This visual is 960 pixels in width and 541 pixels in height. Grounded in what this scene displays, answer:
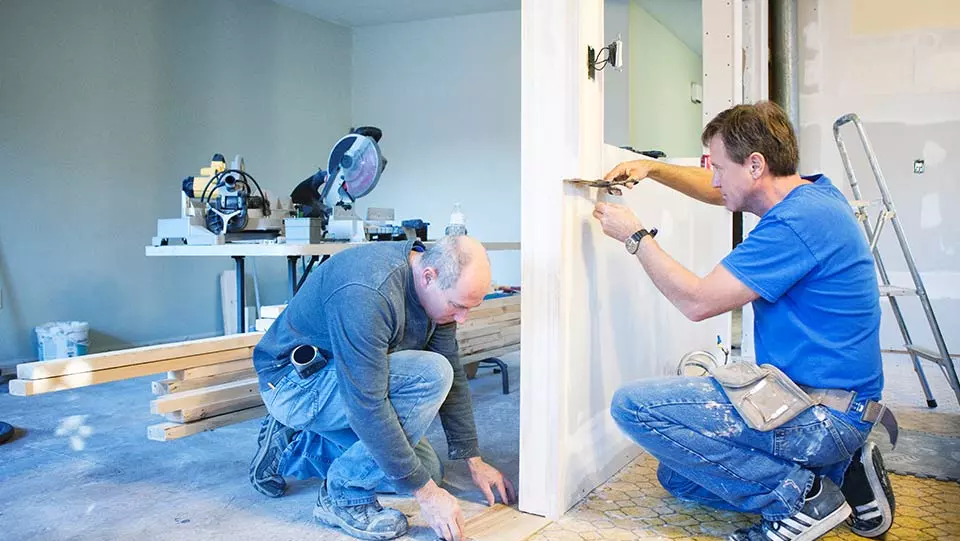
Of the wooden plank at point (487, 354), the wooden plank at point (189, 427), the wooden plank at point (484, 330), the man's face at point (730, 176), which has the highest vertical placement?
the man's face at point (730, 176)

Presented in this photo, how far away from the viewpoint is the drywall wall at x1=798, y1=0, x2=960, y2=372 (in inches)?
176

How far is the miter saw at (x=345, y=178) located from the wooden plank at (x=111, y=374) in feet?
2.62

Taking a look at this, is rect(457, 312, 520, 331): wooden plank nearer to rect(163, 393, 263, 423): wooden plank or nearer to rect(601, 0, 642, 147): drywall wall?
rect(163, 393, 263, 423): wooden plank

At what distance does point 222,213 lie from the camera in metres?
3.26

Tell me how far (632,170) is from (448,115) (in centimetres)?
503

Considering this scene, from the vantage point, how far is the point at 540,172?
1.88 meters

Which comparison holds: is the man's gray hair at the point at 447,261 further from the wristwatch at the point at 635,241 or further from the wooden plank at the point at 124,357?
the wooden plank at the point at 124,357

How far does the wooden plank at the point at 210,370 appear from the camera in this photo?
8.30ft

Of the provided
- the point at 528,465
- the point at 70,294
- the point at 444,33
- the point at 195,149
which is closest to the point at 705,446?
the point at 528,465

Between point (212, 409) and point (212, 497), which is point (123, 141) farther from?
point (212, 497)

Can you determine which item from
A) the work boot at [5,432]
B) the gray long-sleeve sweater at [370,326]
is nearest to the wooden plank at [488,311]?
the gray long-sleeve sweater at [370,326]

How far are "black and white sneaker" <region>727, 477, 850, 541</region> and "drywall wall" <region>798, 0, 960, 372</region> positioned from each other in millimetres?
3416

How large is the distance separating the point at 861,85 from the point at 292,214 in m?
3.67

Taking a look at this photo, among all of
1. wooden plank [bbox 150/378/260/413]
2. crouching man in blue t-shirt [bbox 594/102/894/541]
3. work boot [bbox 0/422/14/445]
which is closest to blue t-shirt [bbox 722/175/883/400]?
crouching man in blue t-shirt [bbox 594/102/894/541]
